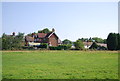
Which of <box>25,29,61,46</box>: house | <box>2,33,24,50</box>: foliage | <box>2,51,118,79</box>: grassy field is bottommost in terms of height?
<box>2,51,118,79</box>: grassy field

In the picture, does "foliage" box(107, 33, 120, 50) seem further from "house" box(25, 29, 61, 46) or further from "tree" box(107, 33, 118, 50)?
"house" box(25, 29, 61, 46)

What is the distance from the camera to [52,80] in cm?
863

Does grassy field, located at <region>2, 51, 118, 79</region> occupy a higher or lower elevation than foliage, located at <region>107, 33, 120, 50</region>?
lower

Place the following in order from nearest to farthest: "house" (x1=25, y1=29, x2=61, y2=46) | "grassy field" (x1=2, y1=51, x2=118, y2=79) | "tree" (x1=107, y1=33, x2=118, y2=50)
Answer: "grassy field" (x1=2, y1=51, x2=118, y2=79) < "tree" (x1=107, y1=33, x2=118, y2=50) < "house" (x1=25, y1=29, x2=61, y2=46)

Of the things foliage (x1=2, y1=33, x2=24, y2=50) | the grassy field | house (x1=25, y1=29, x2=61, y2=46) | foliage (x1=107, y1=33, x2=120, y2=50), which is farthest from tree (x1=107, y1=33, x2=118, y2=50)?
the grassy field

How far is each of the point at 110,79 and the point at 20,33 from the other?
5377 centimetres

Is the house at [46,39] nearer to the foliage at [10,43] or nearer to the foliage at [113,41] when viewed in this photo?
the foliage at [10,43]

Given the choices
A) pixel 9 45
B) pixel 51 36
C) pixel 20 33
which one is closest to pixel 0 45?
pixel 9 45

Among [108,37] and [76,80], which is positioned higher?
[108,37]

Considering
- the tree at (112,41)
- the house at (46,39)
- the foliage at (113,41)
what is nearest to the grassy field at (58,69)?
the foliage at (113,41)

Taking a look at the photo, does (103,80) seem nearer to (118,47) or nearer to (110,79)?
(110,79)

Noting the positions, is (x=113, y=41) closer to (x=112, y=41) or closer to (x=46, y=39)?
(x=112, y=41)

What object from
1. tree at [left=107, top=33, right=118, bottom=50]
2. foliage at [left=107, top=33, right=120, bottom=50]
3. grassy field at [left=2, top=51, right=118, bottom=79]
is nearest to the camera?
grassy field at [left=2, top=51, right=118, bottom=79]

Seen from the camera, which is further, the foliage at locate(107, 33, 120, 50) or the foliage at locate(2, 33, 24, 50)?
the foliage at locate(107, 33, 120, 50)
